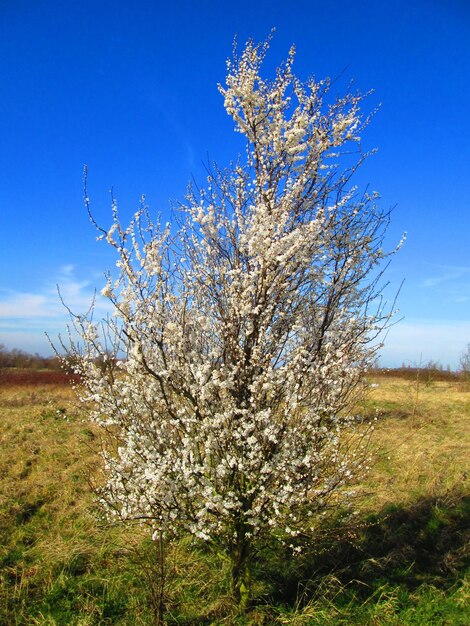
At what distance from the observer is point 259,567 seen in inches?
230

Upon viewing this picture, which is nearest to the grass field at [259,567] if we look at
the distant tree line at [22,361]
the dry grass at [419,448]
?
the dry grass at [419,448]

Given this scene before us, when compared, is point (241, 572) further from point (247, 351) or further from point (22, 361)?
point (22, 361)

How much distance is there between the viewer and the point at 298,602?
502cm

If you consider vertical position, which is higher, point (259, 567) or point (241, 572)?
point (241, 572)

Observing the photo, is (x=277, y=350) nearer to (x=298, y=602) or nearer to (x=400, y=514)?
(x=298, y=602)

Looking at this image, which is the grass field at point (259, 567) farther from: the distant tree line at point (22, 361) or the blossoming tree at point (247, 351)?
the distant tree line at point (22, 361)

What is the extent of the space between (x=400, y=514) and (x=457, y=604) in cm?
233

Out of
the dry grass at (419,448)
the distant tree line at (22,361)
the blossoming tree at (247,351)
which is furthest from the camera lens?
the distant tree line at (22,361)

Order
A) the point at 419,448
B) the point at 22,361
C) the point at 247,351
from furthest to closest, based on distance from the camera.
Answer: the point at 22,361 → the point at 419,448 → the point at 247,351

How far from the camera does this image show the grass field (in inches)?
196

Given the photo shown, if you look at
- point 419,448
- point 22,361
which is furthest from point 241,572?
point 22,361

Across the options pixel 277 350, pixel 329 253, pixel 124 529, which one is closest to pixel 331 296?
pixel 329 253

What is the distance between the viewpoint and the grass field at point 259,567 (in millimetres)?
4973

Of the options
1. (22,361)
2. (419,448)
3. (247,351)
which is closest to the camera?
(247,351)
